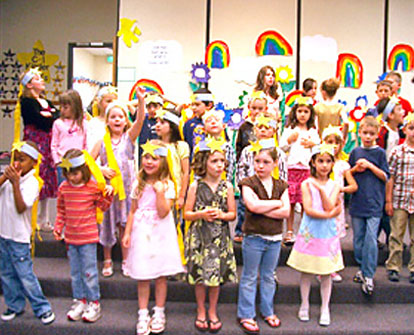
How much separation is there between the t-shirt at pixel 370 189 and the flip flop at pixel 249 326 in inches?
47.1

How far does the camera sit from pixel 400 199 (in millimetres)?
3277

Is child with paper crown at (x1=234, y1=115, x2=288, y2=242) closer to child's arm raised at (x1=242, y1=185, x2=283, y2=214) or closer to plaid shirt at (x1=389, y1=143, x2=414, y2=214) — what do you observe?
child's arm raised at (x1=242, y1=185, x2=283, y2=214)

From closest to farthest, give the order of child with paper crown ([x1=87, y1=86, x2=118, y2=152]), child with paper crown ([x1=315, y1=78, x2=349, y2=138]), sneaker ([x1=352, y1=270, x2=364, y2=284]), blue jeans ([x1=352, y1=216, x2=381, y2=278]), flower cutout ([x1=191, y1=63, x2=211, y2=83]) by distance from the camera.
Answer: blue jeans ([x1=352, y1=216, x2=381, y2=278])
sneaker ([x1=352, y1=270, x2=364, y2=284])
child with paper crown ([x1=87, y1=86, x2=118, y2=152])
child with paper crown ([x1=315, y1=78, x2=349, y2=138])
flower cutout ([x1=191, y1=63, x2=211, y2=83])

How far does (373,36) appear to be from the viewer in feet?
18.6

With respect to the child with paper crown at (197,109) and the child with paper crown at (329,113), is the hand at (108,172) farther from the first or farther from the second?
the child with paper crown at (329,113)

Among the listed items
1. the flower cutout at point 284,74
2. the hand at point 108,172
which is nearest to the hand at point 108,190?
the hand at point 108,172

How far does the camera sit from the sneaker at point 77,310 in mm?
2791

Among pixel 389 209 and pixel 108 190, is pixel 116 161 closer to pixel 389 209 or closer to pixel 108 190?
pixel 108 190

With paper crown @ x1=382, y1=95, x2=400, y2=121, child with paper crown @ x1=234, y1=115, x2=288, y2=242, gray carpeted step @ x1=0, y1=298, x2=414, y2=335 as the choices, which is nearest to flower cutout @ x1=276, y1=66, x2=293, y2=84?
paper crown @ x1=382, y1=95, x2=400, y2=121

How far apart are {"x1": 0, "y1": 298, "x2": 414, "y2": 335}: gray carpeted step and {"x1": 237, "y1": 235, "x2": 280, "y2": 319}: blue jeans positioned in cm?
16

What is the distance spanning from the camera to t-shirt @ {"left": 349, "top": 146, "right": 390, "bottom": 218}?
3.16 metres

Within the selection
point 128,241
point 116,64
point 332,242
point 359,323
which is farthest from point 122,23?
point 359,323

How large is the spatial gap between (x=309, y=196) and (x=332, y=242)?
358 mm

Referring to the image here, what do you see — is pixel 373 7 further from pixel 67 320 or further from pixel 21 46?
pixel 21 46
